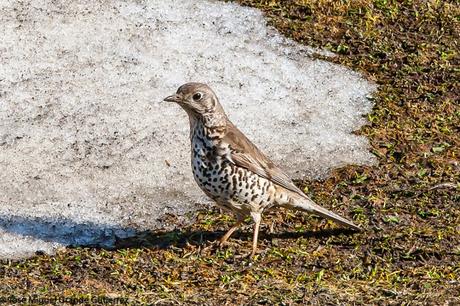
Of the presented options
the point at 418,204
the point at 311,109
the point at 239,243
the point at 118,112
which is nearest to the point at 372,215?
the point at 418,204

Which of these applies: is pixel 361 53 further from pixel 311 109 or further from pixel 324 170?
pixel 324 170

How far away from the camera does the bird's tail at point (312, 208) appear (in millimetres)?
9688

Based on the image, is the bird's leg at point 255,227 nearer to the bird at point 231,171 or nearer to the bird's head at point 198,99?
the bird at point 231,171

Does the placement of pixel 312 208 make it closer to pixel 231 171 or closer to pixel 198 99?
pixel 231 171

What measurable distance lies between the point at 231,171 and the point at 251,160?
253mm

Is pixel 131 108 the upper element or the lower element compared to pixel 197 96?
lower

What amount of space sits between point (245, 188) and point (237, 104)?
10.1 ft

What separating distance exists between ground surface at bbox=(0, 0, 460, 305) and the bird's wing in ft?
1.83

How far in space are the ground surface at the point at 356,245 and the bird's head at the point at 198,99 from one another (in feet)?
3.72

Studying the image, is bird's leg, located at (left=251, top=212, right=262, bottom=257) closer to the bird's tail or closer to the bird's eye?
the bird's tail

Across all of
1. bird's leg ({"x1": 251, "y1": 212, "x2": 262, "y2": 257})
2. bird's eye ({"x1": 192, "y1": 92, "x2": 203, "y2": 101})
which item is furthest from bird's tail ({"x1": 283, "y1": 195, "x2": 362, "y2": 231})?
bird's eye ({"x1": 192, "y1": 92, "x2": 203, "y2": 101})

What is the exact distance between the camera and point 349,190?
10688 mm

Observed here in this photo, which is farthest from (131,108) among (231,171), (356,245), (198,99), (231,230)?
(356,245)

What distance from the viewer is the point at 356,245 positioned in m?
9.63
